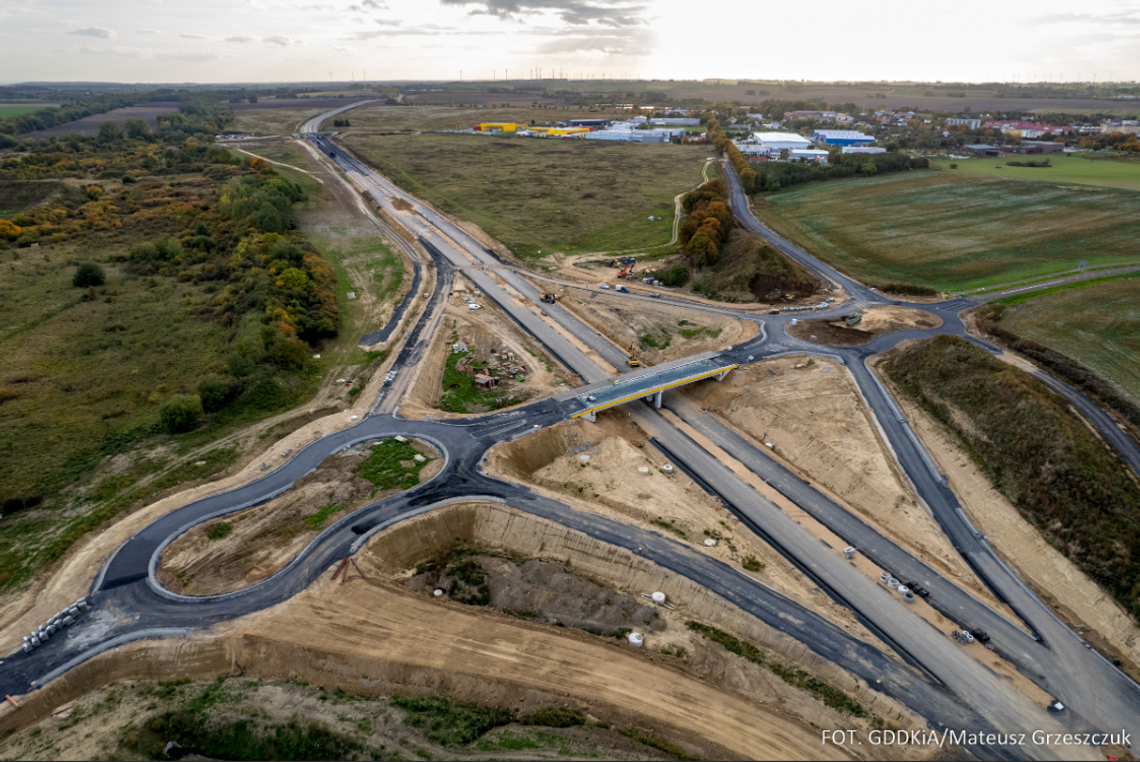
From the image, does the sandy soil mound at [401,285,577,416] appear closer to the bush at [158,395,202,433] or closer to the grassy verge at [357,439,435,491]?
the grassy verge at [357,439,435,491]

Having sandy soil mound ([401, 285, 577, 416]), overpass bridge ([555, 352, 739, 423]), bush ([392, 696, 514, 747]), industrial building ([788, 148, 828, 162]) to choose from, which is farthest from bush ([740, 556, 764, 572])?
industrial building ([788, 148, 828, 162])

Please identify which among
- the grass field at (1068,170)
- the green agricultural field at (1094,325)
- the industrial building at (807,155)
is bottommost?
the green agricultural field at (1094,325)

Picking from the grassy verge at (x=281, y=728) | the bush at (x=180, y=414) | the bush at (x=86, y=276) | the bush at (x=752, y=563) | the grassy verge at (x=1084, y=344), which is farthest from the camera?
the bush at (x=86, y=276)

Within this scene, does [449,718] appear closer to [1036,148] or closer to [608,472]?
[608,472]

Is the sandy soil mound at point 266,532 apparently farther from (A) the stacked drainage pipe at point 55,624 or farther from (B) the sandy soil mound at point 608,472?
(B) the sandy soil mound at point 608,472

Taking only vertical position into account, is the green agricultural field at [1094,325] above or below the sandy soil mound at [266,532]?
above

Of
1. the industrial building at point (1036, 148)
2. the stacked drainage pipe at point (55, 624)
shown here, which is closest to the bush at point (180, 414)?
the stacked drainage pipe at point (55, 624)
